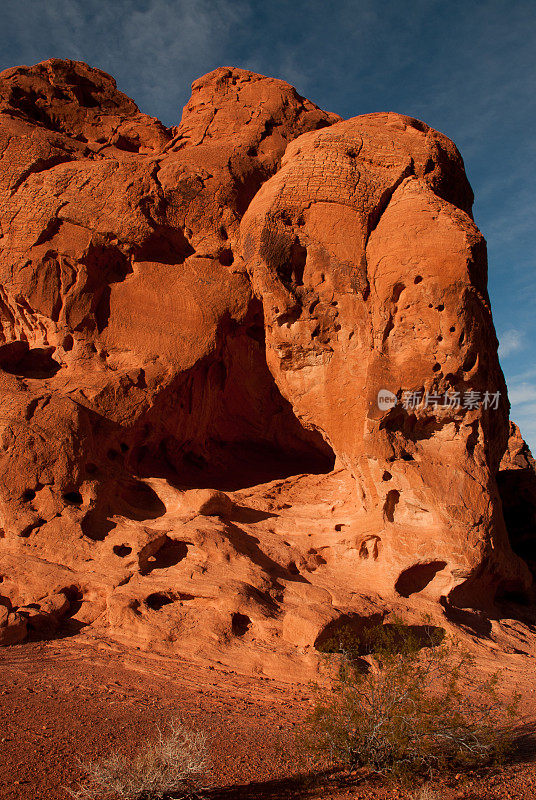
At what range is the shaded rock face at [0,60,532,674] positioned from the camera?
7.45 meters

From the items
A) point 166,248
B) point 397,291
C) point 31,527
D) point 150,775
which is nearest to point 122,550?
point 31,527

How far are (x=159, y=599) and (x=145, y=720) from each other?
2559mm

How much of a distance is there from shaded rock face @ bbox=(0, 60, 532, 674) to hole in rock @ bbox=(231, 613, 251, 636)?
0.13ft

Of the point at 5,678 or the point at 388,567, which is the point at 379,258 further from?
the point at 5,678

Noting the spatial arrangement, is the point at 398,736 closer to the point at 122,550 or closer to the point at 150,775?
the point at 150,775

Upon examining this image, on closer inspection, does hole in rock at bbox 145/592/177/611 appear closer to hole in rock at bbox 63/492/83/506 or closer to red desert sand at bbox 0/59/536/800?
Answer: red desert sand at bbox 0/59/536/800

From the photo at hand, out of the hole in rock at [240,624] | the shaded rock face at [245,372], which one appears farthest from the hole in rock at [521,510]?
the hole in rock at [240,624]

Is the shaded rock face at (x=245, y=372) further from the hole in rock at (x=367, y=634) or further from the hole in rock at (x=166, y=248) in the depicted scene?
the hole in rock at (x=367, y=634)

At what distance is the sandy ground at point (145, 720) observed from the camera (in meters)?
3.43

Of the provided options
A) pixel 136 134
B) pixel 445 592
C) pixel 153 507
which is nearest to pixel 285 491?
pixel 153 507

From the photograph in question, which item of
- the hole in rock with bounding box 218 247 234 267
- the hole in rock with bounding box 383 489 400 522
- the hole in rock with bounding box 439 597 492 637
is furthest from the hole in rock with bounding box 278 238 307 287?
the hole in rock with bounding box 439 597 492 637

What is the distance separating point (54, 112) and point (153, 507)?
339 inches

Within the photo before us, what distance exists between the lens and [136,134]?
11867 mm

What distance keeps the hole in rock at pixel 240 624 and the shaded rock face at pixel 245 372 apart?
0.04m
